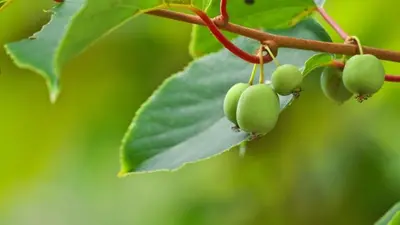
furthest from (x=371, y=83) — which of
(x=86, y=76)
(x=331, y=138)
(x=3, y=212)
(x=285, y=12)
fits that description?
(x=3, y=212)

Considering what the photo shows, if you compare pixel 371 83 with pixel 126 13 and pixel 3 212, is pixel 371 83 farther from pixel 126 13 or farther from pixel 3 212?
pixel 3 212

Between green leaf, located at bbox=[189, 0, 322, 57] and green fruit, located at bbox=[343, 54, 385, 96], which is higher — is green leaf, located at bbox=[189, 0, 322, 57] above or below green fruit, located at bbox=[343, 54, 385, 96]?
below

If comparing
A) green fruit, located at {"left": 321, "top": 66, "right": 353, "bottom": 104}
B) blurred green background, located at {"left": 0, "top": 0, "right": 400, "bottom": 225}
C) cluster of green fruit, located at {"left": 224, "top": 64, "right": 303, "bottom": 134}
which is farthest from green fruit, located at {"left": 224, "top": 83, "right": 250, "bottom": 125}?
blurred green background, located at {"left": 0, "top": 0, "right": 400, "bottom": 225}

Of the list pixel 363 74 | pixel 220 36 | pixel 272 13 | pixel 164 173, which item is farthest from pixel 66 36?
pixel 164 173

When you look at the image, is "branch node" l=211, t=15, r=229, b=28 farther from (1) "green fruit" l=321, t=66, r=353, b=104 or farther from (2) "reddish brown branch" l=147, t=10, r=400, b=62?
(1) "green fruit" l=321, t=66, r=353, b=104

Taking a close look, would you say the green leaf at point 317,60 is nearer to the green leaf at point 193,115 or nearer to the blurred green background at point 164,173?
the green leaf at point 193,115
